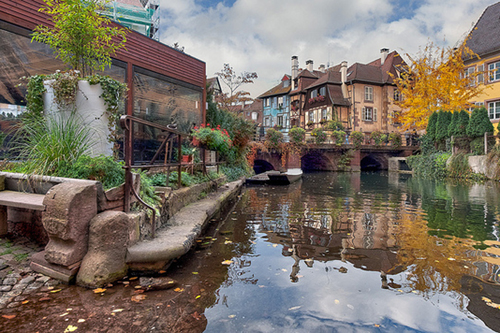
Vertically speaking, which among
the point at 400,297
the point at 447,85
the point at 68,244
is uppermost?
the point at 447,85

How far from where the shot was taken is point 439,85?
963 inches

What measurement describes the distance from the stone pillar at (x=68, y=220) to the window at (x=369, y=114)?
36987 mm

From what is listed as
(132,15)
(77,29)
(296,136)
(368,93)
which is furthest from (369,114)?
(77,29)

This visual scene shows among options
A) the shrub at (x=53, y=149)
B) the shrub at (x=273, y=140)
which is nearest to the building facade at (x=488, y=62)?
the shrub at (x=273, y=140)

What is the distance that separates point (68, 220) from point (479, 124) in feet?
75.2

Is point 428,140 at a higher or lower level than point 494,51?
lower

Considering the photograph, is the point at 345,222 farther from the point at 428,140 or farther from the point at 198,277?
the point at 428,140

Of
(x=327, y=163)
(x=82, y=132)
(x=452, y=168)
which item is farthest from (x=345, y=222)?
(x=327, y=163)

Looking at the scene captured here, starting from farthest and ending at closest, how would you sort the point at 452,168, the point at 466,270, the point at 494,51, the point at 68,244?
the point at 494,51
the point at 452,168
the point at 466,270
the point at 68,244

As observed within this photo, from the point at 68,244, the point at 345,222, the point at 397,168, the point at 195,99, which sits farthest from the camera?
the point at 397,168

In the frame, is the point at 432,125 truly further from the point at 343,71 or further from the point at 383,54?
the point at 383,54

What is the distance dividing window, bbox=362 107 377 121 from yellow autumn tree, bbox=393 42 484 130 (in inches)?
369

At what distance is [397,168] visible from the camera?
2948 centimetres

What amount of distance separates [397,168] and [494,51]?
460 inches
